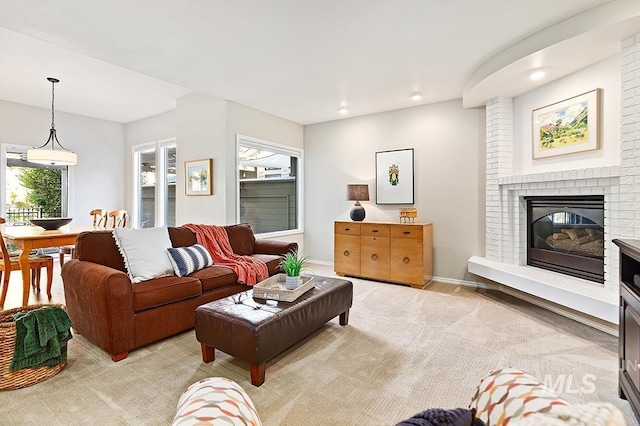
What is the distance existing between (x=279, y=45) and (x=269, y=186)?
2.88 meters

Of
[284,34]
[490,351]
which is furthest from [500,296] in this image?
[284,34]

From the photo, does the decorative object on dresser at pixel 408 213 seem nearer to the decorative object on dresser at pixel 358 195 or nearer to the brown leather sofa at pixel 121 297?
the decorative object on dresser at pixel 358 195

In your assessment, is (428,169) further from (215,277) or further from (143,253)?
(143,253)

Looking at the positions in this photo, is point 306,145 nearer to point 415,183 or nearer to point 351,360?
point 415,183

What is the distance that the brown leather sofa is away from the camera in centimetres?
223

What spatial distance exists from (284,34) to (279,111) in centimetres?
230

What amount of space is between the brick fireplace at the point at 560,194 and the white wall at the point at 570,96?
77 millimetres

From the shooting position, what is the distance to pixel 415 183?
15.6 feet

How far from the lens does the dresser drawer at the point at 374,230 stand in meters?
4.42

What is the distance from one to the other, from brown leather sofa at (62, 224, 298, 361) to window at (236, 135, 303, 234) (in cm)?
183

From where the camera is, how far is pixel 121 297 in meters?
2.24

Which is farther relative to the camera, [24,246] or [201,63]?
[201,63]

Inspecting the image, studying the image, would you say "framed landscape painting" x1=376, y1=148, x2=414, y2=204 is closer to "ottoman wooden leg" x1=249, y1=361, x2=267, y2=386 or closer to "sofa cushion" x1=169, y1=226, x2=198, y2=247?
"sofa cushion" x1=169, y1=226, x2=198, y2=247

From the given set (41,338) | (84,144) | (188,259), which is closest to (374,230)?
(188,259)
